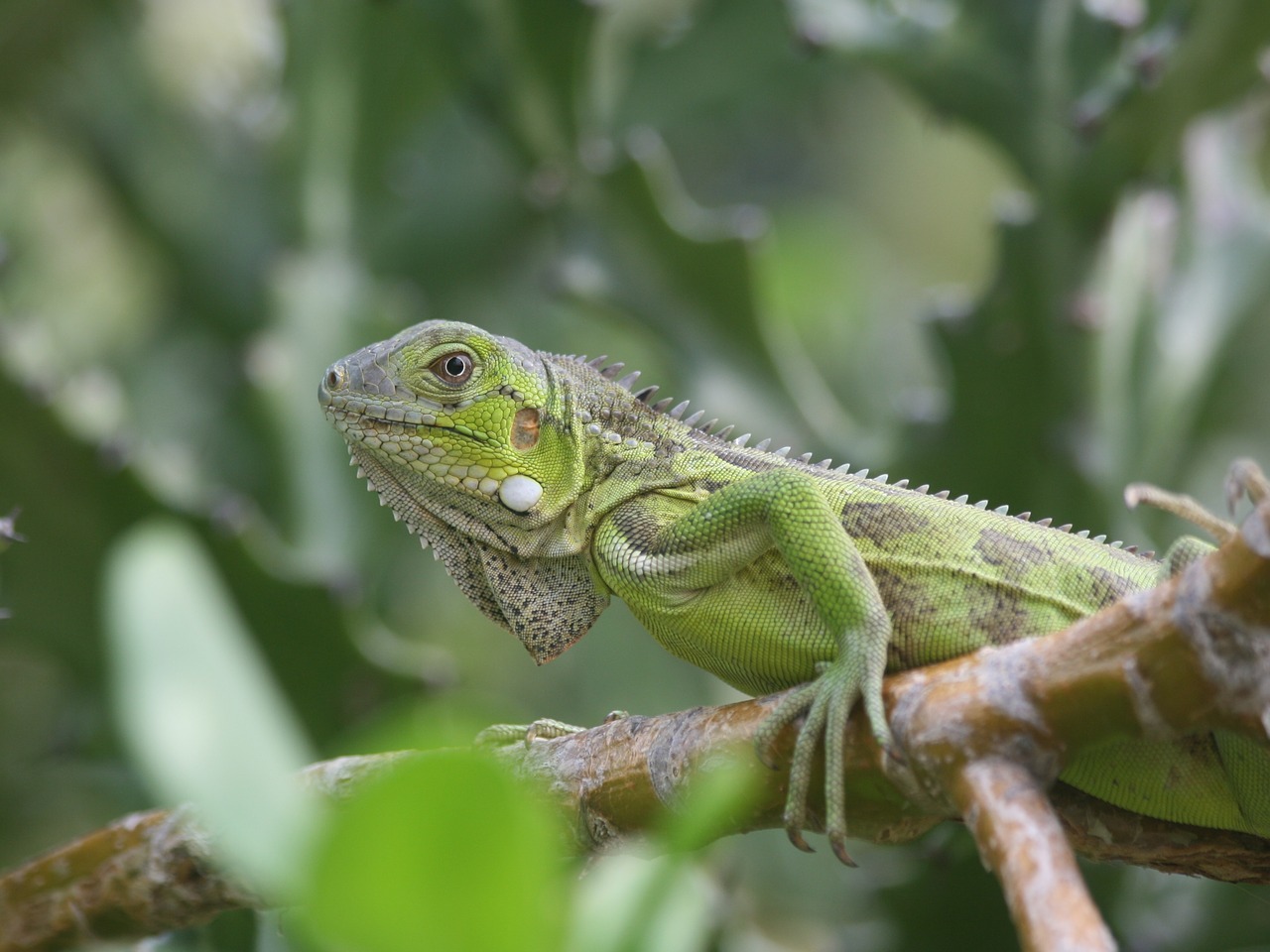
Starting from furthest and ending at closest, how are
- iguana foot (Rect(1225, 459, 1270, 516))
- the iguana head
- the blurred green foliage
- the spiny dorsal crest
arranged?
the blurred green foliage, the iguana head, the spiny dorsal crest, iguana foot (Rect(1225, 459, 1270, 516))

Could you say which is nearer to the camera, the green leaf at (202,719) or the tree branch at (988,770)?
the green leaf at (202,719)

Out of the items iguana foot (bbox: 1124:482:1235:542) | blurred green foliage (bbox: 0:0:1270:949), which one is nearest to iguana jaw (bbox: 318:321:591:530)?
blurred green foliage (bbox: 0:0:1270:949)

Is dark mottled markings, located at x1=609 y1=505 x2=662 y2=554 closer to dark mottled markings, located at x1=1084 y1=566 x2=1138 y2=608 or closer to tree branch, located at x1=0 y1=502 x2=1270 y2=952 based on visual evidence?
tree branch, located at x1=0 y1=502 x2=1270 y2=952

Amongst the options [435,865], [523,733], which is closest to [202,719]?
[435,865]

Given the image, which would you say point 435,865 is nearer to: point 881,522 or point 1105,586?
point 881,522

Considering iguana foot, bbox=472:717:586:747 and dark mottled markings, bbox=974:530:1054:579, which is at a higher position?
dark mottled markings, bbox=974:530:1054:579

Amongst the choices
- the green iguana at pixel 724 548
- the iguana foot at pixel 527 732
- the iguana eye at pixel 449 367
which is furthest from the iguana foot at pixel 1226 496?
the iguana eye at pixel 449 367

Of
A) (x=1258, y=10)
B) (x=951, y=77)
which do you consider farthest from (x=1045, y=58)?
(x=1258, y=10)

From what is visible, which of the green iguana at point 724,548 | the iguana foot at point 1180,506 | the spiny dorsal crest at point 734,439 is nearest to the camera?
the iguana foot at point 1180,506

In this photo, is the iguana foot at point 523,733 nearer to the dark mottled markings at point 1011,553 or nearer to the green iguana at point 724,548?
the green iguana at point 724,548
